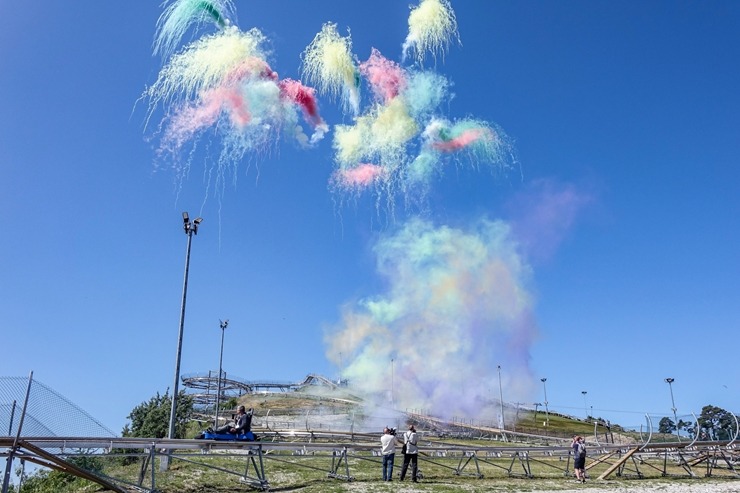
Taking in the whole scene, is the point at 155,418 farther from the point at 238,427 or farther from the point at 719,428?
the point at 719,428

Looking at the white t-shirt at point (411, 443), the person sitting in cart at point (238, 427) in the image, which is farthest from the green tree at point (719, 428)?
the person sitting in cart at point (238, 427)

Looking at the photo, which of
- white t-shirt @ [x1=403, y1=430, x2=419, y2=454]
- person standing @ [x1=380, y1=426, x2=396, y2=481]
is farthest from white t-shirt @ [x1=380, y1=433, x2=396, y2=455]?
white t-shirt @ [x1=403, y1=430, x2=419, y2=454]

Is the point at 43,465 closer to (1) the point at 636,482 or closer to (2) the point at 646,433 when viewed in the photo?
(1) the point at 636,482

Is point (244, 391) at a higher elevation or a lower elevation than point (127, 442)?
higher

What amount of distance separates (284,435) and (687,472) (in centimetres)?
2757

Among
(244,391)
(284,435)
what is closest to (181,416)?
(284,435)

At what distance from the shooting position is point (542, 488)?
20.3 metres

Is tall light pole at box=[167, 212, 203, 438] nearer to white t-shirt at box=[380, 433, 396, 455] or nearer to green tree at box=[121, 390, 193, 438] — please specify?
white t-shirt at box=[380, 433, 396, 455]

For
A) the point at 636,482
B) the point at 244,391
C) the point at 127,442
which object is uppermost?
the point at 244,391

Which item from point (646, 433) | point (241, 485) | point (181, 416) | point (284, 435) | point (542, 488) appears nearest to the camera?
point (241, 485)

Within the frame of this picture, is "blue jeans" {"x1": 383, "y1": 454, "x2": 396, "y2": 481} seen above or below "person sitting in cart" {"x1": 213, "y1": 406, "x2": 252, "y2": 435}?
A: below

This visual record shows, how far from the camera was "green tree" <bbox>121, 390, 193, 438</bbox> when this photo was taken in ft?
168

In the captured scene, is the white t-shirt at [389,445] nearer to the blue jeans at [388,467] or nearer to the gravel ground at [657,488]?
the blue jeans at [388,467]

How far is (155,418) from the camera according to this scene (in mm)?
53625
